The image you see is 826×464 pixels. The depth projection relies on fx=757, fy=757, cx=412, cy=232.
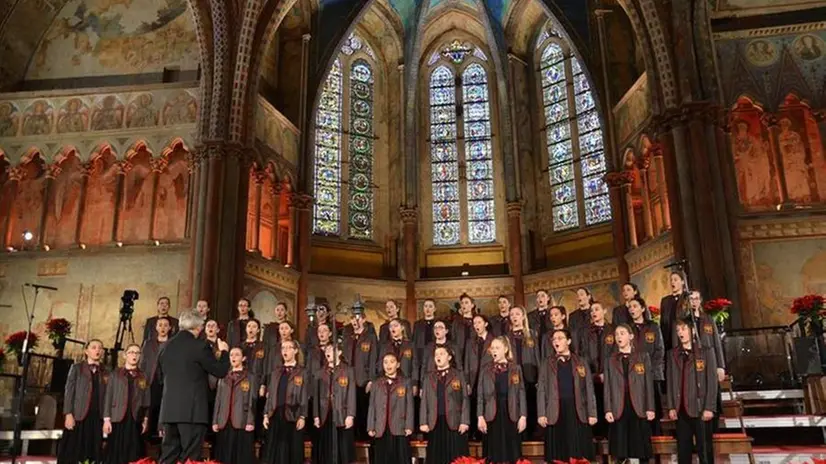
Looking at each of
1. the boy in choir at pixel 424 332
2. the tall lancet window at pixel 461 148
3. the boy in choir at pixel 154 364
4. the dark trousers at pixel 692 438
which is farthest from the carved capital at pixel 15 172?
the dark trousers at pixel 692 438

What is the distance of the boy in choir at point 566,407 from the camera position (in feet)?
27.3

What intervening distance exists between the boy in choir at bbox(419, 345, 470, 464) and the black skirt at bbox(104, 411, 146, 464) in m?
3.61

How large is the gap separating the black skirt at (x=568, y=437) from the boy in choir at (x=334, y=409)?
2.28 meters

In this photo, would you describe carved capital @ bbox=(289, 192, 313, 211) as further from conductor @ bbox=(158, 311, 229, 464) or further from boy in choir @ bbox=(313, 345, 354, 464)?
conductor @ bbox=(158, 311, 229, 464)

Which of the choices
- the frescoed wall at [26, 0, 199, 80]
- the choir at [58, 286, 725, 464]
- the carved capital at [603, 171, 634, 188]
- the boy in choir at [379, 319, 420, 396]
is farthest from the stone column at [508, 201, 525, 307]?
the boy in choir at [379, 319, 420, 396]

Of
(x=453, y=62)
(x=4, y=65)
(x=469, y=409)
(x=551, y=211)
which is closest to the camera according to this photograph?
(x=469, y=409)

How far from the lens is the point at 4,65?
18.4 metres

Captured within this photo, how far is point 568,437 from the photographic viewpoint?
27.4 ft

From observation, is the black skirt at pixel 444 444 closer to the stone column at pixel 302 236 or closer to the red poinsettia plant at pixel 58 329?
the red poinsettia plant at pixel 58 329

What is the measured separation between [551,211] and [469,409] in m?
14.2

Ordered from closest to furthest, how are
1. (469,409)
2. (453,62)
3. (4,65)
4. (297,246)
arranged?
(469,409) < (4,65) < (297,246) < (453,62)

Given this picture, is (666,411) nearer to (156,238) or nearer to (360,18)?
(156,238)

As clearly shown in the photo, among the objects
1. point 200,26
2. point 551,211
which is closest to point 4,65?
point 200,26

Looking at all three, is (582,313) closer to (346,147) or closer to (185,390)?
(185,390)
